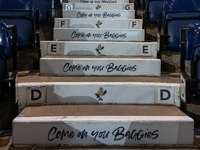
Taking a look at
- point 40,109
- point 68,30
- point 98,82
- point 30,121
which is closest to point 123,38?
point 68,30

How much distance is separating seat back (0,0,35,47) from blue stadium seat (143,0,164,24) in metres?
1.34

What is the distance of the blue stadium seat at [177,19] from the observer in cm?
175

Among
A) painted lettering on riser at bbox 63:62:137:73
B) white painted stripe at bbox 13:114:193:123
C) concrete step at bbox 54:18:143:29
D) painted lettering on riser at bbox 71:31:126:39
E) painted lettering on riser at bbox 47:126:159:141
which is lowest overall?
painted lettering on riser at bbox 47:126:159:141

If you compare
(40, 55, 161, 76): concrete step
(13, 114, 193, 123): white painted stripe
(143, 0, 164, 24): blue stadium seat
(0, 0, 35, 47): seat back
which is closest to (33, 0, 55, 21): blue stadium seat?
(0, 0, 35, 47): seat back

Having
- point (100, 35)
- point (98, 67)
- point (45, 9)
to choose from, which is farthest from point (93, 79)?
point (45, 9)

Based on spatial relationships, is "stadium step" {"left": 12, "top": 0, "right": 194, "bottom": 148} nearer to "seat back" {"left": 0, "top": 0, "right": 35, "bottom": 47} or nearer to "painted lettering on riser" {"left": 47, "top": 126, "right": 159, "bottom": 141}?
"painted lettering on riser" {"left": 47, "top": 126, "right": 159, "bottom": 141}

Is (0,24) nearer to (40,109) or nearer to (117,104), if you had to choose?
(40,109)

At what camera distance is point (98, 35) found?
2.18m

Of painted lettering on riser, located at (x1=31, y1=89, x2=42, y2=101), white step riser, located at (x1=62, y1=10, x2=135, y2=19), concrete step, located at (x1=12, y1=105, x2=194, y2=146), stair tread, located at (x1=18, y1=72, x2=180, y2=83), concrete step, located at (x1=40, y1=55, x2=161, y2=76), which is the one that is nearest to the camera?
concrete step, located at (x1=12, y1=105, x2=194, y2=146)

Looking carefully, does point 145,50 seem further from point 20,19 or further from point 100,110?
point 20,19

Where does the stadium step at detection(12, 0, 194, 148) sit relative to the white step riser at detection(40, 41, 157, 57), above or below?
below

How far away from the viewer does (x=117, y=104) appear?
1.40 metres

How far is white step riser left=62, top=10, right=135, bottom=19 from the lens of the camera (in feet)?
8.46

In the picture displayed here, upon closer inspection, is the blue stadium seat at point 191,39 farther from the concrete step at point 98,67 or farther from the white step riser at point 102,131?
the white step riser at point 102,131
